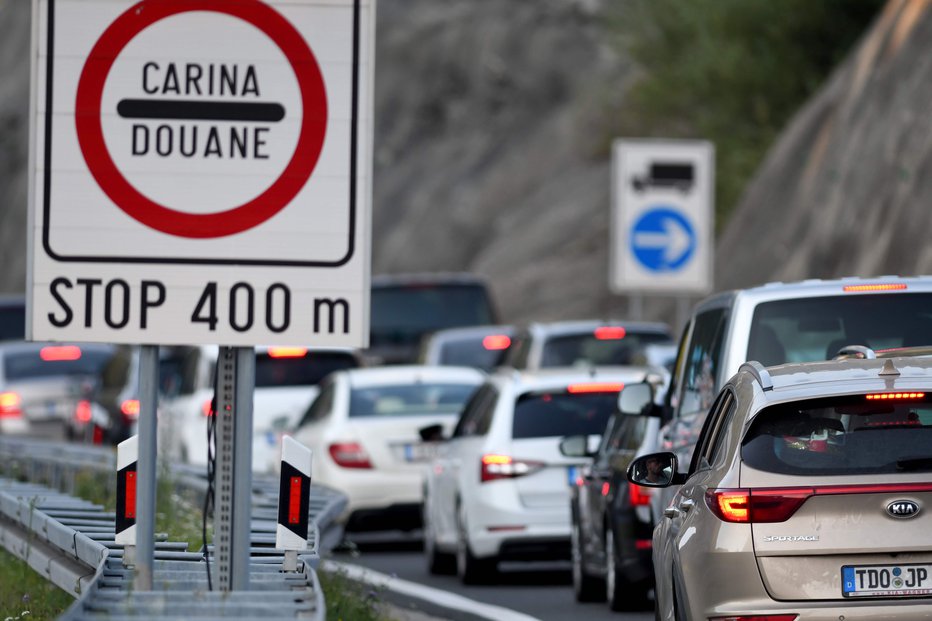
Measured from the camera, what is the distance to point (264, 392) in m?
24.5

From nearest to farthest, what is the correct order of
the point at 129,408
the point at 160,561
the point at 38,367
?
the point at 160,561 < the point at 129,408 < the point at 38,367

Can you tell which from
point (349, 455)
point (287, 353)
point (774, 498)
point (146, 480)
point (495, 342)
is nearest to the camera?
point (146, 480)

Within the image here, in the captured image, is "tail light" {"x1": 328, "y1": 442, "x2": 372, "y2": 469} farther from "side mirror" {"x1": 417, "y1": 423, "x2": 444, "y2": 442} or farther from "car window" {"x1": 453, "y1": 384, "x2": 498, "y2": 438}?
"car window" {"x1": 453, "y1": 384, "x2": 498, "y2": 438}

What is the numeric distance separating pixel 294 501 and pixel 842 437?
2.00 metres

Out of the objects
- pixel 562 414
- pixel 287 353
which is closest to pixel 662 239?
pixel 287 353

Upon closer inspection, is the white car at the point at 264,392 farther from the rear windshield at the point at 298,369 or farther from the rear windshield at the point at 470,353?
the rear windshield at the point at 470,353

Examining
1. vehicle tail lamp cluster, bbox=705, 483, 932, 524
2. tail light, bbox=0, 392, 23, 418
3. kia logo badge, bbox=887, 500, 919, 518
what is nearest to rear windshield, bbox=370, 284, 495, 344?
tail light, bbox=0, 392, 23, 418

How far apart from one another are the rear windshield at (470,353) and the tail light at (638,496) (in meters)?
14.8

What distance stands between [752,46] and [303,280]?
→ 33.0m

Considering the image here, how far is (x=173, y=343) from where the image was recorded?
711cm

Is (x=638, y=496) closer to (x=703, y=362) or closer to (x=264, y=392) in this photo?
(x=703, y=362)

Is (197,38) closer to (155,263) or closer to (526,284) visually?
(155,263)

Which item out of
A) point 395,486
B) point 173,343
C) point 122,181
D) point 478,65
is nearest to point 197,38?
point 122,181

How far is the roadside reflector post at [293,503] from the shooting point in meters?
8.26
